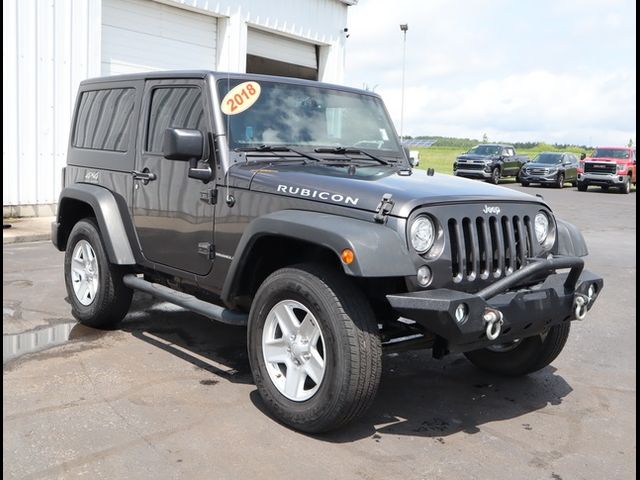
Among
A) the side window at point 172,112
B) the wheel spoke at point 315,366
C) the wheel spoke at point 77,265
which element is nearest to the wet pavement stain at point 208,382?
the wheel spoke at point 315,366

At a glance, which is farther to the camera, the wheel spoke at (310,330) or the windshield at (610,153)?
the windshield at (610,153)

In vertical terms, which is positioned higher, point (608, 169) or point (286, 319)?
point (608, 169)

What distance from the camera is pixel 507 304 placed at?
147 inches

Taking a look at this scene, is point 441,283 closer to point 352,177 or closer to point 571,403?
point 352,177

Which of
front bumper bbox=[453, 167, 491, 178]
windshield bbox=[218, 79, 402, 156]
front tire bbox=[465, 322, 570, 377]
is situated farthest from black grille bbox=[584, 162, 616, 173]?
front tire bbox=[465, 322, 570, 377]

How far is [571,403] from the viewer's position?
4586 millimetres

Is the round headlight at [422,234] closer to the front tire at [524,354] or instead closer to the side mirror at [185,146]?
the front tire at [524,354]

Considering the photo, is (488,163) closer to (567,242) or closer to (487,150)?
(487,150)

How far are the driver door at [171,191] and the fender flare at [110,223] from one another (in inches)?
5.9

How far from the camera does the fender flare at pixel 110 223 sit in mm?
5387

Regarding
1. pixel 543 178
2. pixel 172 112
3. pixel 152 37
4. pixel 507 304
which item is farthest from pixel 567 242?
pixel 543 178

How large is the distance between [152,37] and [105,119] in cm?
863

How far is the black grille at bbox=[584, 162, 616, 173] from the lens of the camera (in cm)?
2922

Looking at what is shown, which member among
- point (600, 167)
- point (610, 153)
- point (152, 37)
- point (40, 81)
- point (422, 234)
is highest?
point (152, 37)
